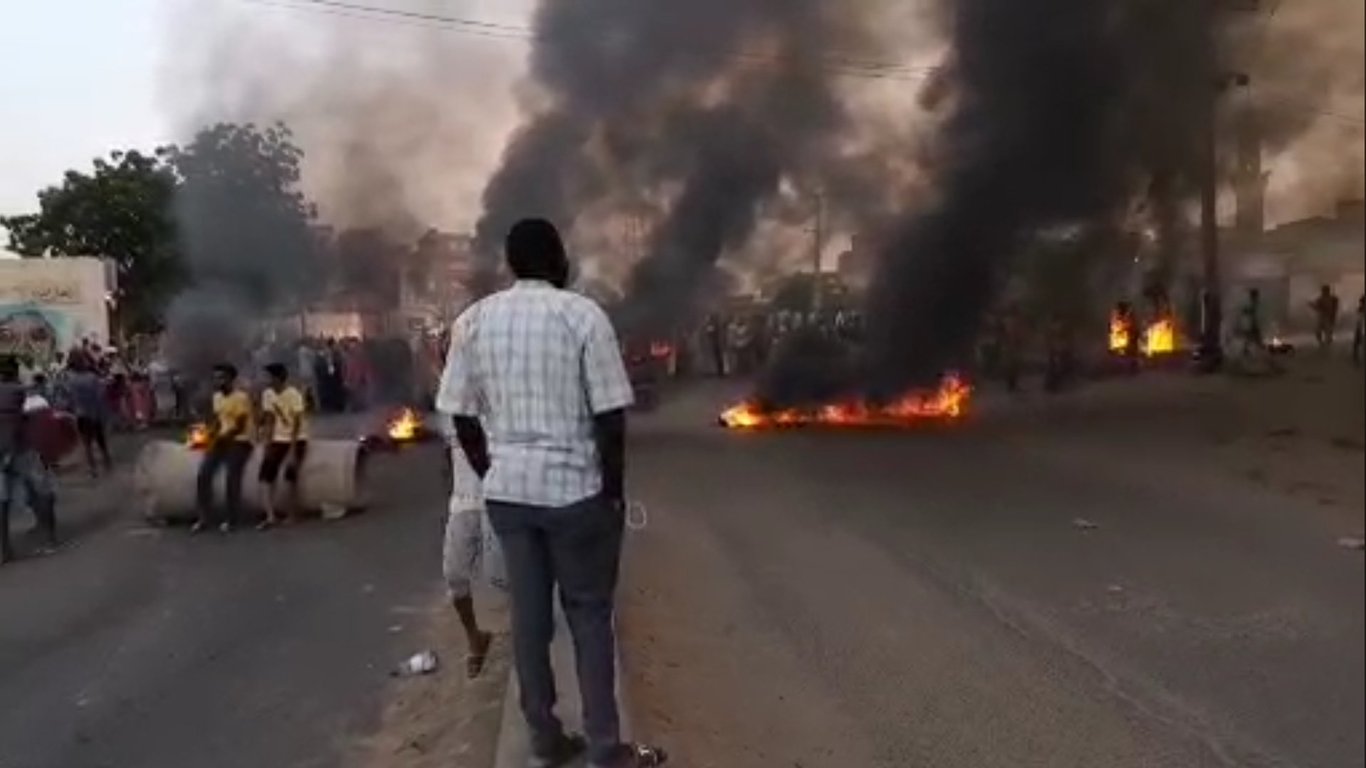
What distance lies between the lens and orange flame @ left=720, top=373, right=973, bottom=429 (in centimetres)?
639

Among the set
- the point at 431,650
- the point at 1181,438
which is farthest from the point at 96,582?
the point at 1181,438

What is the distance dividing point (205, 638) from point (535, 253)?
3.08m

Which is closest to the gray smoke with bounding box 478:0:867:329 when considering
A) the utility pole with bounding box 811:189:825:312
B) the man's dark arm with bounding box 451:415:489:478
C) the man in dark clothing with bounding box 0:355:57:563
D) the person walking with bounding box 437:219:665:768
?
the utility pole with bounding box 811:189:825:312

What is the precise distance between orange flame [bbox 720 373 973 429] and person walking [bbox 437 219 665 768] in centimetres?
346

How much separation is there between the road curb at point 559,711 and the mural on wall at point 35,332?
2060 millimetres

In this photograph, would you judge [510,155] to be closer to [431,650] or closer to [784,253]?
[784,253]

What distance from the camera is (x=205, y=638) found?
5309mm

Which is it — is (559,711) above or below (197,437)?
below

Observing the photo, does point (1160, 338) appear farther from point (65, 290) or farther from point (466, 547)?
point (65, 290)

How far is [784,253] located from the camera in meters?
7.79

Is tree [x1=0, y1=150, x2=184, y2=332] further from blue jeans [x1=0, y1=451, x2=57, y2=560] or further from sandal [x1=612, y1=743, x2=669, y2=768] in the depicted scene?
sandal [x1=612, y1=743, x2=669, y2=768]

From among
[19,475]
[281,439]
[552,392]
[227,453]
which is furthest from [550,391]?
[227,453]

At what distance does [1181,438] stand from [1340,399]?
852 millimetres

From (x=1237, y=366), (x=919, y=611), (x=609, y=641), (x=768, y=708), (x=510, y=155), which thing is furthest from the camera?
(x=510, y=155)
